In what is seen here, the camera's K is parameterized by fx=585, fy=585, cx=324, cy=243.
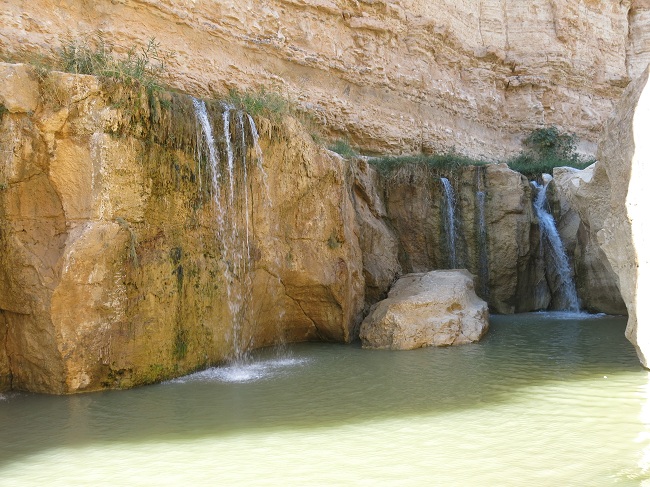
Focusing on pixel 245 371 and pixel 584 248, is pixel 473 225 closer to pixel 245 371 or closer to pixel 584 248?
pixel 584 248

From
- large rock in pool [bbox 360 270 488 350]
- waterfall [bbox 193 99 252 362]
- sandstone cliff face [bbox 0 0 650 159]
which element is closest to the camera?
waterfall [bbox 193 99 252 362]

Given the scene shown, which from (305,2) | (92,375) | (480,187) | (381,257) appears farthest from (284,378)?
(305,2)

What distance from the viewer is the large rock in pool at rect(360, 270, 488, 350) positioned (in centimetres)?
888

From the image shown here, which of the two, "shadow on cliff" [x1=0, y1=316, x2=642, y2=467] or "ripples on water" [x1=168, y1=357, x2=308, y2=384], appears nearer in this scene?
"shadow on cliff" [x1=0, y1=316, x2=642, y2=467]

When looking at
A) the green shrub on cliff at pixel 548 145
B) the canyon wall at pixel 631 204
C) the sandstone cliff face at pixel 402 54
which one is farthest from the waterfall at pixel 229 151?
the green shrub on cliff at pixel 548 145

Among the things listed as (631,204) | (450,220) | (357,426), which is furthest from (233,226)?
(450,220)

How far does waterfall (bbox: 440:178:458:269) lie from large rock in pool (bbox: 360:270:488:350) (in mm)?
3136

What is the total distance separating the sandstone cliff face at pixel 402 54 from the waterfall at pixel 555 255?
14.5 ft

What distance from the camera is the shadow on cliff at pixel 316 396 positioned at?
4875 millimetres

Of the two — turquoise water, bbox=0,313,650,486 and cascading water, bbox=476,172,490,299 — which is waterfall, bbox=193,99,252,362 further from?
cascading water, bbox=476,172,490,299

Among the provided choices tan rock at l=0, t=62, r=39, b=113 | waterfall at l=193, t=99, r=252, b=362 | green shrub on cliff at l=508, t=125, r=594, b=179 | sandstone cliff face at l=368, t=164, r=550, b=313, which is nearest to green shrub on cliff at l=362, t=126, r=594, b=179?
green shrub on cliff at l=508, t=125, r=594, b=179

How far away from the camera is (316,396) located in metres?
5.89

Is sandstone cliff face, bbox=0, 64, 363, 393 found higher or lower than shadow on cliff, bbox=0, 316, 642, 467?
higher

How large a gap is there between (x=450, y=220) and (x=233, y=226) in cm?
648
